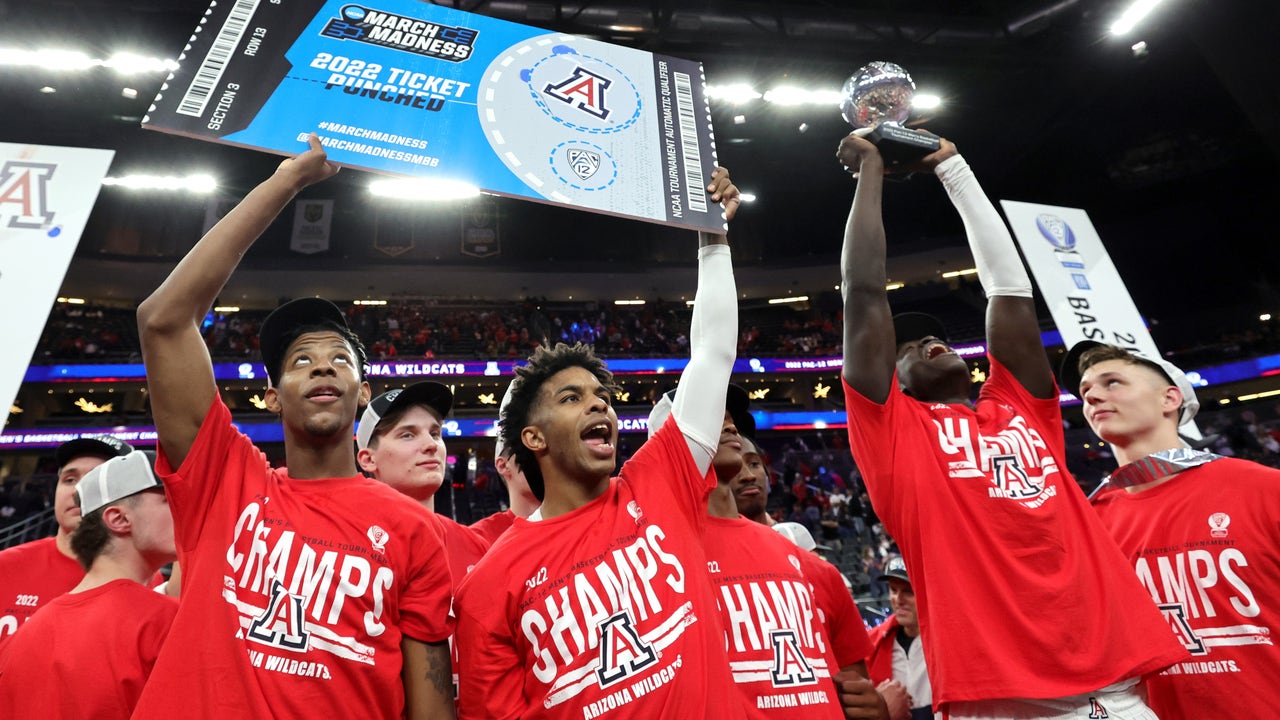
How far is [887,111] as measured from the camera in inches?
104

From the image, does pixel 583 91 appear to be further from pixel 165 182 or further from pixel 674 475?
pixel 165 182

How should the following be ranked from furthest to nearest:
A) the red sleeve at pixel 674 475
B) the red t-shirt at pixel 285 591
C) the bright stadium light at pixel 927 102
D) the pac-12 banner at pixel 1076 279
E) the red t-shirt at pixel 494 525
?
the bright stadium light at pixel 927 102, the pac-12 banner at pixel 1076 279, the red t-shirt at pixel 494 525, the red sleeve at pixel 674 475, the red t-shirt at pixel 285 591

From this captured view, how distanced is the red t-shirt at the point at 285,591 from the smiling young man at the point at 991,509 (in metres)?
1.32

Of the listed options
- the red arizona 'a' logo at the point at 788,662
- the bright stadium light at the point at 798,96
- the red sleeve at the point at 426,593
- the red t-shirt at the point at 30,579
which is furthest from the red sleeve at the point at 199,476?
the bright stadium light at the point at 798,96

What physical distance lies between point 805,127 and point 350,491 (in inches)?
592

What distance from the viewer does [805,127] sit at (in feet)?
50.1

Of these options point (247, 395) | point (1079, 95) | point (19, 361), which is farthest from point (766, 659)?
point (247, 395)

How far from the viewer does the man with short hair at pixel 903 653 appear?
3357 mm

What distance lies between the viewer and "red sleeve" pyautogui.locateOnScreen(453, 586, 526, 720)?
1.62 metres

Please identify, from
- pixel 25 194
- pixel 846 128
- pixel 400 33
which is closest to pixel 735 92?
pixel 846 128

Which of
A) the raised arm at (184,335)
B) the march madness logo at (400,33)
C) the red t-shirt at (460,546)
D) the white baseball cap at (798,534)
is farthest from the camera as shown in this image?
the white baseball cap at (798,534)

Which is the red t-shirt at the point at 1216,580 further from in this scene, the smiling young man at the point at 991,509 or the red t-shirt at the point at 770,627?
the red t-shirt at the point at 770,627

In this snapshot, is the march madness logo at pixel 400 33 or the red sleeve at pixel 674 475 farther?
the march madness logo at pixel 400 33

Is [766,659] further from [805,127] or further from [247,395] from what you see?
[247,395]
